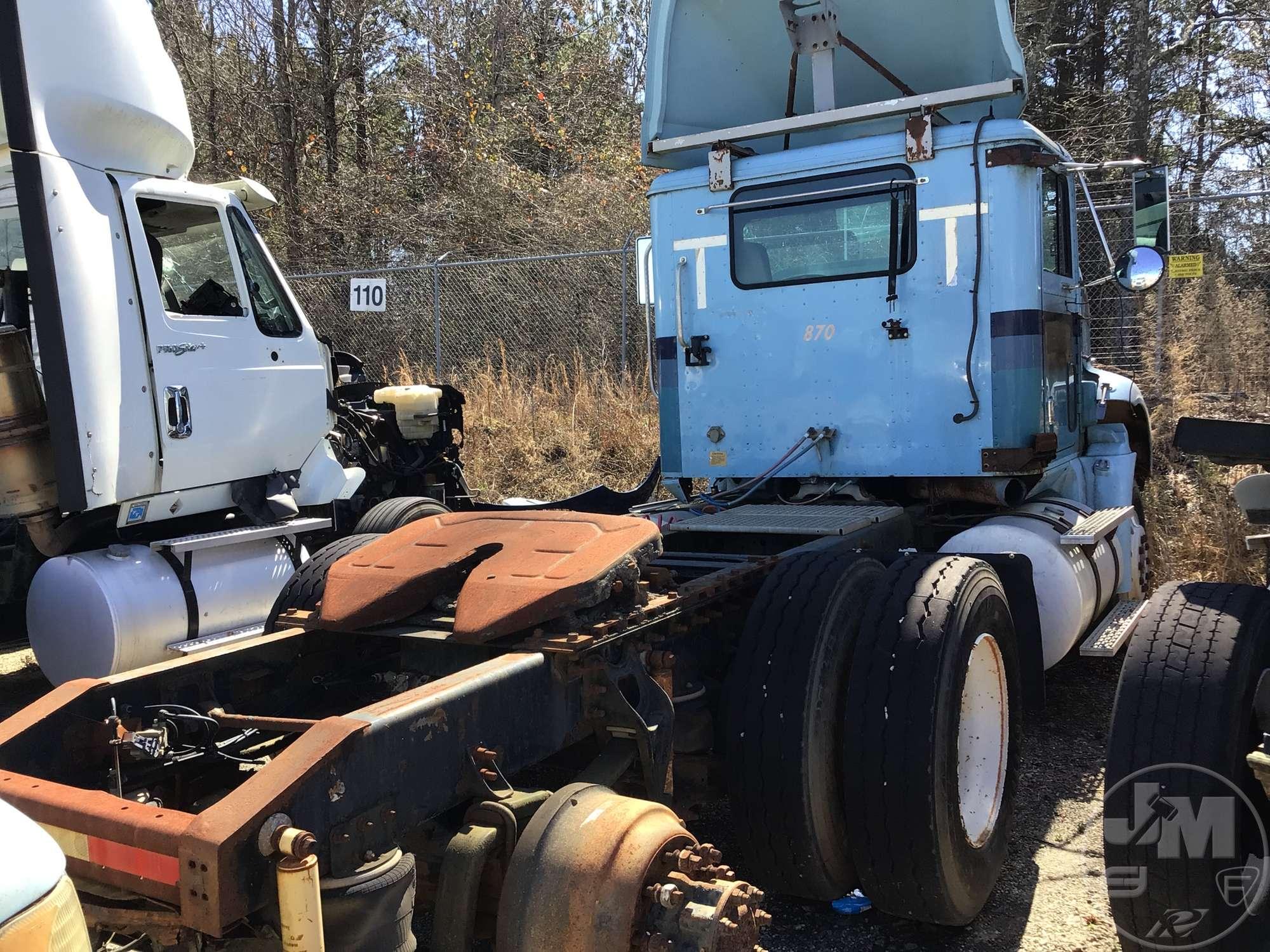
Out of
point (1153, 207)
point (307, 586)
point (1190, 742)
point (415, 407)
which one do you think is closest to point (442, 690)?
point (307, 586)

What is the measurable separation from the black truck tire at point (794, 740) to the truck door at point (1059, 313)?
259cm

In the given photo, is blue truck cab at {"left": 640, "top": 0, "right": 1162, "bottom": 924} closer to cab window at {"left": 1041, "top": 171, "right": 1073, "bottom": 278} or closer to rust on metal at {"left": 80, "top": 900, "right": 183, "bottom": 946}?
cab window at {"left": 1041, "top": 171, "right": 1073, "bottom": 278}

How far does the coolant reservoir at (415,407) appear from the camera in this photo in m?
8.41

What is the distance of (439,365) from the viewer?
572 inches

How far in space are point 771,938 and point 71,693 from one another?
90.7 inches

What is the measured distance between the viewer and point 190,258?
6.53 metres

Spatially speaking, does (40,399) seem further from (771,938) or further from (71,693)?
(771,938)

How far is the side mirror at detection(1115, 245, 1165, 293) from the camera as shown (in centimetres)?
519

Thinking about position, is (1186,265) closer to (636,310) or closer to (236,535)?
(636,310)

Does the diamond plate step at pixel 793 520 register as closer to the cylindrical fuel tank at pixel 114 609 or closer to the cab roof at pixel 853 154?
the cab roof at pixel 853 154

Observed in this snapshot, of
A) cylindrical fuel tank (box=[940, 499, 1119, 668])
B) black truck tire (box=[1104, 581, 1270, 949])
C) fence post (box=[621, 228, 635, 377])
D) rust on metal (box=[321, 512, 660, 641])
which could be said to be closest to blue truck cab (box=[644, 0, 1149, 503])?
cylindrical fuel tank (box=[940, 499, 1119, 668])

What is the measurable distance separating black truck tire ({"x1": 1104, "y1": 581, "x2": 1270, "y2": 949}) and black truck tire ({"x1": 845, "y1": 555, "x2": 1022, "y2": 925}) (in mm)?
449

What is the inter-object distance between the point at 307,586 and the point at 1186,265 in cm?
735

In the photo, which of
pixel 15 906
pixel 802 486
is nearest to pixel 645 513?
pixel 802 486
